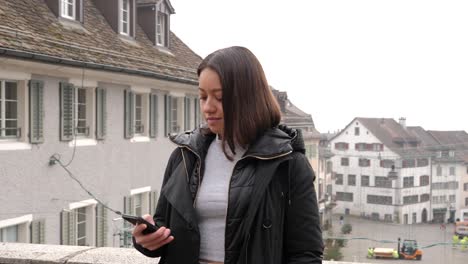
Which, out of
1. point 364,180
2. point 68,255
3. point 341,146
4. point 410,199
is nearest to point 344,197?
point 364,180

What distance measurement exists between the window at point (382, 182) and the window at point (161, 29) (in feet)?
95.0

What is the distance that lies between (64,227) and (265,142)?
1009 centimetres

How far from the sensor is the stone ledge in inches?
113

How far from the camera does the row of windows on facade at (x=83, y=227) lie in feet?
32.6

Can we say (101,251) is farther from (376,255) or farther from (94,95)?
(376,255)

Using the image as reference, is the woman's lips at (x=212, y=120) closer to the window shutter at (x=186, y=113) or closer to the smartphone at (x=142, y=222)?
the smartphone at (x=142, y=222)

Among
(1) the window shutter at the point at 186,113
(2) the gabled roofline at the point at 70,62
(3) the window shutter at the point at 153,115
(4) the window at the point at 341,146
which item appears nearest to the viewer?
(2) the gabled roofline at the point at 70,62

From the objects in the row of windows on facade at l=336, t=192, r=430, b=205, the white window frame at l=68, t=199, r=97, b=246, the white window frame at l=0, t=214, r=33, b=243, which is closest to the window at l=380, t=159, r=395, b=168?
the row of windows on facade at l=336, t=192, r=430, b=205

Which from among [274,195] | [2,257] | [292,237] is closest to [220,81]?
[274,195]

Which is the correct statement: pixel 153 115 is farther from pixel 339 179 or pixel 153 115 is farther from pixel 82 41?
pixel 339 179

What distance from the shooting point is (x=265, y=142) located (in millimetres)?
1594

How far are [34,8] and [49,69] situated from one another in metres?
1.68

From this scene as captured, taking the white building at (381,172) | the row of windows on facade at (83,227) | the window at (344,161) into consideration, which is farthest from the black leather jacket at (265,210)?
the window at (344,161)

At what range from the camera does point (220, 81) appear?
1.61 metres
